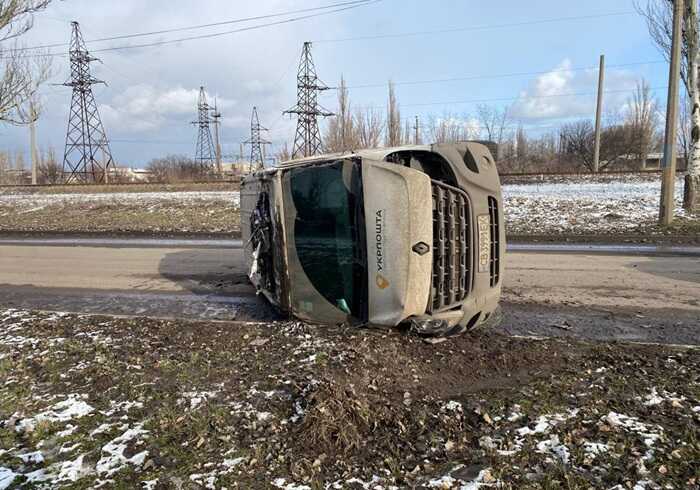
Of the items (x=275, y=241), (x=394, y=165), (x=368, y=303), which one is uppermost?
(x=394, y=165)

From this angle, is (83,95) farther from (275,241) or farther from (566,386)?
(566,386)

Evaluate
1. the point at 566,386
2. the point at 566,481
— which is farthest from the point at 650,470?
the point at 566,386

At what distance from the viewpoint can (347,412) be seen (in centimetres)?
335

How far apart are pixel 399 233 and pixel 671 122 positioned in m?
12.5

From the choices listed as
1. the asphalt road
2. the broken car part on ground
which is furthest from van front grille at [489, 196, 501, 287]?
the asphalt road

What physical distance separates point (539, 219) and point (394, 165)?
1224cm

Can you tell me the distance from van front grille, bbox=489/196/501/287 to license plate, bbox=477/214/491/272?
4.7 inches

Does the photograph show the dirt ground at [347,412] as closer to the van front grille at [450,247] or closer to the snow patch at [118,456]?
the snow patch at [118,456]

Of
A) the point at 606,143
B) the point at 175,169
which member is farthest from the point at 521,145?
the point at 175,169

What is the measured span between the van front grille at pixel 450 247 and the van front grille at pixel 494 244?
393 mm

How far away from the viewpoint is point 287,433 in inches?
127

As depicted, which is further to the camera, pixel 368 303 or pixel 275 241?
pixel 275 241

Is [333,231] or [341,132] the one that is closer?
[333,231]

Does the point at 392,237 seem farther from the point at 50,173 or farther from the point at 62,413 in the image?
the point at 50,173
